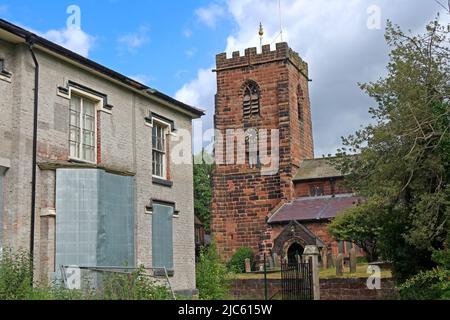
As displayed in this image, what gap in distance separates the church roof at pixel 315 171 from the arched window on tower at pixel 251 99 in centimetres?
541

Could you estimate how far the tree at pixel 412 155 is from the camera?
1516 centimetres

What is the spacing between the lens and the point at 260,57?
147 ft

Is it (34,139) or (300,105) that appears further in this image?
(300,105)

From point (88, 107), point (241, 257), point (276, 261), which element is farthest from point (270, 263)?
point (88, 107)

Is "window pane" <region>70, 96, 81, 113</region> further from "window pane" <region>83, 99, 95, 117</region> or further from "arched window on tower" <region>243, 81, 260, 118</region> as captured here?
"arched window on tower" <region>243, 81, 260, 118</region>

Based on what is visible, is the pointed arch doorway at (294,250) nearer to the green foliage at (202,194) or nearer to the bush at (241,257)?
the bush at (241,257)

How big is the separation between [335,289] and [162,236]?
28.2 ft

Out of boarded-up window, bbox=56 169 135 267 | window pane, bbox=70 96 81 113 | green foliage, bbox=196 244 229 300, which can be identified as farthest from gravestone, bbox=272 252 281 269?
window pane, bbox=70 96 81 113

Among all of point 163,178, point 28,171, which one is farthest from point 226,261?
point 28,171

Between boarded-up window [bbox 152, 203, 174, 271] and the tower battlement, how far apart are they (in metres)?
27.2

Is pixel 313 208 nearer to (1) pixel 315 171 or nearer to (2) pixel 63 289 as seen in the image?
(1) pixel 315 171

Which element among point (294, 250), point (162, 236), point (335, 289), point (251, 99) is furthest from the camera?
point (251, 99)

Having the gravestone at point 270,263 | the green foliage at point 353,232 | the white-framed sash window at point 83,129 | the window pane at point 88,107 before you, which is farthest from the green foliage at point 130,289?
the gravestone at point 270,263

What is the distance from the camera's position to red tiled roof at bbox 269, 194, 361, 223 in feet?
130
